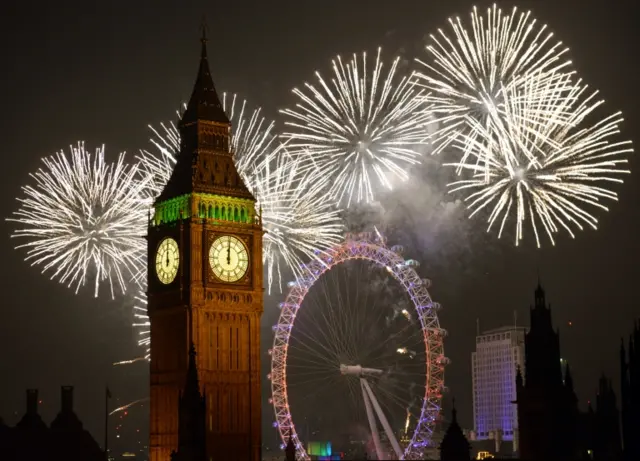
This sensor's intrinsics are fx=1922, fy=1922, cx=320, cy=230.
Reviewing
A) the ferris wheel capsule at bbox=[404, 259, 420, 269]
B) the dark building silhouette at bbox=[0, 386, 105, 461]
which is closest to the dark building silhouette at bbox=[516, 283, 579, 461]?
the dark building silhouette at bbox=[0, 386, 105, 461]

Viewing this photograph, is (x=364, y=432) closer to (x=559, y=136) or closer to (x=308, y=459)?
(x=308, y=459)

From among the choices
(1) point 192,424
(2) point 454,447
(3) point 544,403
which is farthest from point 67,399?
(3) point 544,403

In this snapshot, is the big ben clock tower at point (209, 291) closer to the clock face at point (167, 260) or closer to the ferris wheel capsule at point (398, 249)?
the clock face at point (167, 260)

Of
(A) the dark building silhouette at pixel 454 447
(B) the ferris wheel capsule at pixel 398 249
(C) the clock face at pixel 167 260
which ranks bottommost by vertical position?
(A) the dark building silhouette at pixel 454 447

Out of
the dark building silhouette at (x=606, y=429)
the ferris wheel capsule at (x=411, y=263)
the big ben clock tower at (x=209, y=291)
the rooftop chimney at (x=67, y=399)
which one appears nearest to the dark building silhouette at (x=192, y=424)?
the big ben clock tower at (x=209, y=291)

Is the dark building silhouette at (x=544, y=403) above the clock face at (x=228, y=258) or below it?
below

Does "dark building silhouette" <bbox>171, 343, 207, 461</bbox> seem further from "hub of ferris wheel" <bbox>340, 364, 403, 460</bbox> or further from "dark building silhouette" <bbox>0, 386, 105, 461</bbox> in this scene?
"hub of ferris wheel" <bbox>340, 364, 403, 460</bbox>
